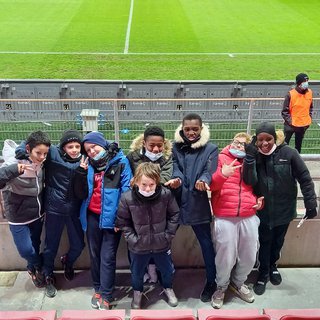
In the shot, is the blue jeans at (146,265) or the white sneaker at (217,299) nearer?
the blue jeans at (146,265)

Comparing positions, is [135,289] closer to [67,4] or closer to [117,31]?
[117,31]

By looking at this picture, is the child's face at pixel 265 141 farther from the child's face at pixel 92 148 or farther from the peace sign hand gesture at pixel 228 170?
the child's face at pixel 92 148

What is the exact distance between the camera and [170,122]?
8938 mm

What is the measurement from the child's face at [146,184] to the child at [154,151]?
6.4 inches

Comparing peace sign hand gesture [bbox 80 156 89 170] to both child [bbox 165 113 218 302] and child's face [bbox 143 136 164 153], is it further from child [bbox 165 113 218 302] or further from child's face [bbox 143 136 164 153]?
child [bbox 165 113 218 302]

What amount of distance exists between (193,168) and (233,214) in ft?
1.83

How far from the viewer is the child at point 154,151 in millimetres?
3875

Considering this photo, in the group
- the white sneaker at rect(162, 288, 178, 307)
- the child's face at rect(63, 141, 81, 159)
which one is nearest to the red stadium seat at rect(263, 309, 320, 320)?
the white sneaker at rect(162, 288, 178, 307)

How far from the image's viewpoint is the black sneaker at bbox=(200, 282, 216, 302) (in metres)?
4.39

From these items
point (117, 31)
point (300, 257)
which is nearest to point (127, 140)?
point (300, 257)

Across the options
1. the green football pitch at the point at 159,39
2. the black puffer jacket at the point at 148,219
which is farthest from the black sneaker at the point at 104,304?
the green football pitch at the point at 159,39

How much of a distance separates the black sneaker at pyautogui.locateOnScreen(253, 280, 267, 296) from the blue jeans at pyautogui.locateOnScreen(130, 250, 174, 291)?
0.88 metres

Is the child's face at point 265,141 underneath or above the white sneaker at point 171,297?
above

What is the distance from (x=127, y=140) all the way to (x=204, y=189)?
472cm
